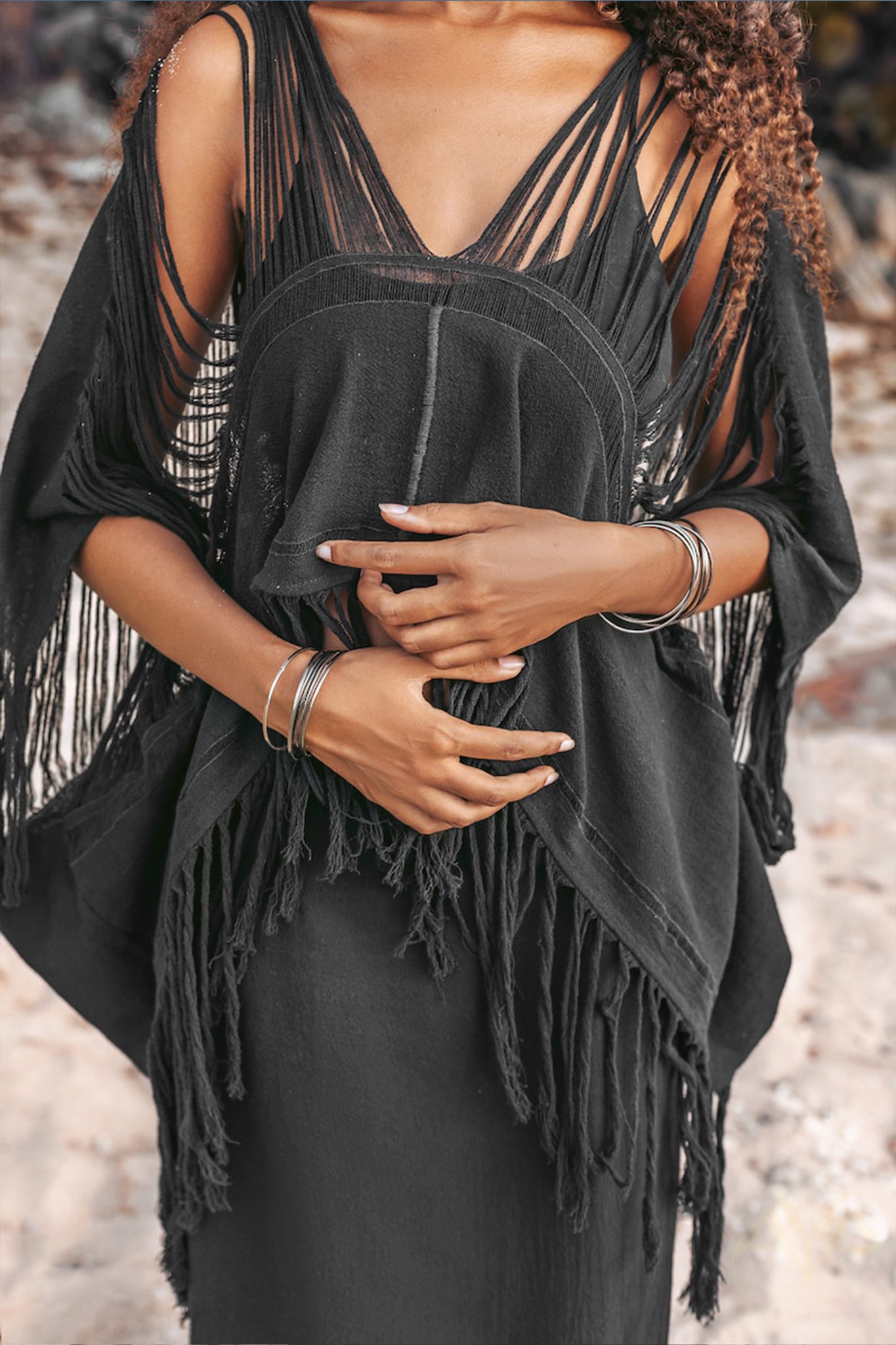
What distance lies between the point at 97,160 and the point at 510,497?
5951 millimetres

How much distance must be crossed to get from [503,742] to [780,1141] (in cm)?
154

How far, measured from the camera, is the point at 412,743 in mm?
1050

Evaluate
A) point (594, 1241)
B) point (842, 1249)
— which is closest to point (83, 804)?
point (594, 1241)

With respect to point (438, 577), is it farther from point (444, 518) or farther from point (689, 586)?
point (689, 586)

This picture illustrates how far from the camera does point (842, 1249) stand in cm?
206

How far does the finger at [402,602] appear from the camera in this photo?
104cm

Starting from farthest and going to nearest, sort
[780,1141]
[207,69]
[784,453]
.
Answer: [780,1141] < [784,453] < [207,69]

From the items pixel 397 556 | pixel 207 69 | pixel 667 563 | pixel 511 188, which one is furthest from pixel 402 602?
pixel 207 69

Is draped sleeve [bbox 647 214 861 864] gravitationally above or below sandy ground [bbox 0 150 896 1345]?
above

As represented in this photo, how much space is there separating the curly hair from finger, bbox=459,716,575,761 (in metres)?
0.47

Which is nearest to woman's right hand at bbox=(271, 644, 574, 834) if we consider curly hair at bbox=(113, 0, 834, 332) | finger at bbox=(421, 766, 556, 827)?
finger at bbox=(421, 766, 556, 827)

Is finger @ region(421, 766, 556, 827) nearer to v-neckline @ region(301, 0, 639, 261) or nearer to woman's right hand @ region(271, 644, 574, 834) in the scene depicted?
woman's right hand @ region(271, 644, 574, 834)

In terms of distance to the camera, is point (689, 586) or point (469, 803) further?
point (689, 586)

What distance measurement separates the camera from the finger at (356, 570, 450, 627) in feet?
3.42
